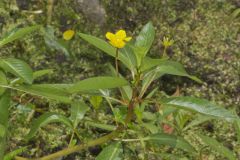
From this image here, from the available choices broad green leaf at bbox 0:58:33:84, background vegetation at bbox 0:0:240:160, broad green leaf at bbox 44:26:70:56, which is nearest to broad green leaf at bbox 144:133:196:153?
broad green leaf at bbox 0:58:33:84

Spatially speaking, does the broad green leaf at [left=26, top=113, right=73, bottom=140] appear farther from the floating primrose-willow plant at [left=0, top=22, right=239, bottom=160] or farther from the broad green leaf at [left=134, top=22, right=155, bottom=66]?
the broad green leaf at [left=134, top=22, right=155, bottom=66]

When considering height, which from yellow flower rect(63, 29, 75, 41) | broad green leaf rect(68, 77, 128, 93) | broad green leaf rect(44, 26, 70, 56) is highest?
yellow flower rect(63, 29, 75, 41)

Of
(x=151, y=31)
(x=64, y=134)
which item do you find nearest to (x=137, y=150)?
(x=64, y=134)

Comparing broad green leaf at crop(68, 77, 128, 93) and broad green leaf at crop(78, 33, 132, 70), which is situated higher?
broad green leaf at crop(78, 33, 132, 70)

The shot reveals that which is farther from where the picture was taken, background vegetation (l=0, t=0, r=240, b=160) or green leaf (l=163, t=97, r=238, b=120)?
background vegetation (l=0, t=0, r=240, b=160)

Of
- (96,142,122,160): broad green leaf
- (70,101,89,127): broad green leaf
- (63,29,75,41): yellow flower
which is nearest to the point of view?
(96,142,122,160): broad green leaf

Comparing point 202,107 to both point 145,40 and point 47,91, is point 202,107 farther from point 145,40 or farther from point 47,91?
point 47,91

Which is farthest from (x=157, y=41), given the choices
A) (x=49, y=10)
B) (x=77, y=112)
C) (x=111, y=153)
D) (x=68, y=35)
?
(x=111, y=153)
